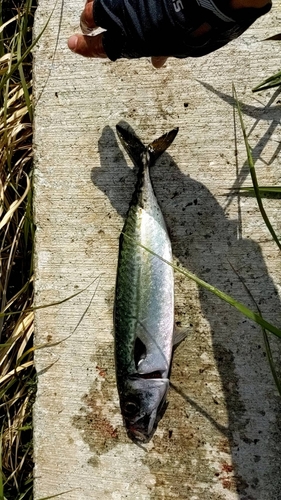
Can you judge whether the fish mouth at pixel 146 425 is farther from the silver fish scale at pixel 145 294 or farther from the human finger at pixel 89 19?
the human finger at pixel 89 19

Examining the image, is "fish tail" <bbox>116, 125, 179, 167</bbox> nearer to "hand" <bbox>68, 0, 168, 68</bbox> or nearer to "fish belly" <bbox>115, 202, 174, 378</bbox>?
"fish belly" <bbox>115, 202, 174, 378</bbox>

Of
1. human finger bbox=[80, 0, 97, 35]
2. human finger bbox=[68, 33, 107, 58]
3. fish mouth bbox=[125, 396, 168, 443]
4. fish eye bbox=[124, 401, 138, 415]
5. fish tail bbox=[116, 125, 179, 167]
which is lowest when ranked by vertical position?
fish mouth bbox=[125, 396, 168, 443]

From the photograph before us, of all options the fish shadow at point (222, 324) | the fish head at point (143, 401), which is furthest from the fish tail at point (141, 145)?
the fish head at point (143, 401)

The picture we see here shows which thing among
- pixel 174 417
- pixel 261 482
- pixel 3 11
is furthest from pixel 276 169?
pixel 3 11

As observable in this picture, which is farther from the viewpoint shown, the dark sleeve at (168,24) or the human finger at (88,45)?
the human finger at (88,45)

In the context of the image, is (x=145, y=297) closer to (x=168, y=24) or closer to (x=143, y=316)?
(x=143, y=316)

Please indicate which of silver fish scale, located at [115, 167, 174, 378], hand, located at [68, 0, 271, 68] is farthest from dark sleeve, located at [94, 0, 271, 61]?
silver fish scale, located at [115, 167, 174, 378]

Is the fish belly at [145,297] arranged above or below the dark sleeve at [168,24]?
below
